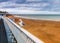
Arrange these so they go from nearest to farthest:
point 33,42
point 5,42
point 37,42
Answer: point 37,42, point 33,42, point 5,42

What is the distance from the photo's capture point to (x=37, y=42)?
5.50 m

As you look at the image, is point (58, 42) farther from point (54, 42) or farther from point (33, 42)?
point (33, 42)

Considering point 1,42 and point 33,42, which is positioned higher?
point 33,42

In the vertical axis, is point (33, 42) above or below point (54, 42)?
above

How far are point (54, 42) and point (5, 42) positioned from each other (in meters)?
3.15

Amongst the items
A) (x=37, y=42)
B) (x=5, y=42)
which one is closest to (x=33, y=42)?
(x=37, y=42)

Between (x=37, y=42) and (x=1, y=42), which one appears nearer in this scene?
(x=37, y=42)

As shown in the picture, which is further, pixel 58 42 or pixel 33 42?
pixel 58 42

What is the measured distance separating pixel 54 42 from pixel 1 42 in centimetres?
340

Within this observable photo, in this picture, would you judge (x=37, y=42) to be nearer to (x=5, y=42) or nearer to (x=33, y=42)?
(x=33, y=42)

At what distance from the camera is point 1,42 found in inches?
615

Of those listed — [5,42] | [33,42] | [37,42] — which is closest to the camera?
[37,42]

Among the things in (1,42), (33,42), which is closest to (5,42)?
(1,42)

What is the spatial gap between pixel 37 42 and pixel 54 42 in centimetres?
1041
